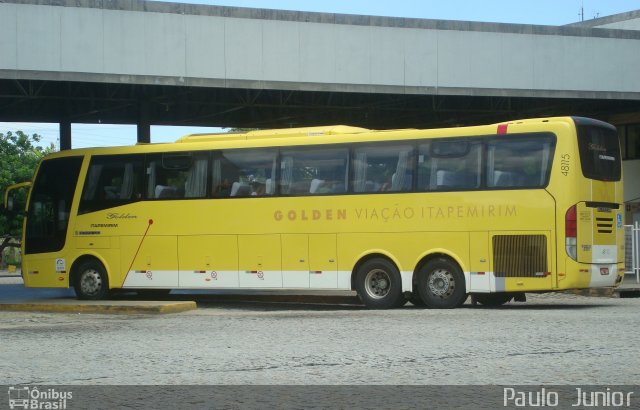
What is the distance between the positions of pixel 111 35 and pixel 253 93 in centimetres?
602

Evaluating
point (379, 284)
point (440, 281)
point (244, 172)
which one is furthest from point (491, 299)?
point (244, 172)

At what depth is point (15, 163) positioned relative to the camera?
68062 millimetres

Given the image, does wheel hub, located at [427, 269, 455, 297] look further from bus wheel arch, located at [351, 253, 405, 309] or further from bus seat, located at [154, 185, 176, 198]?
bus seat, located at [154, 185, 176, 198]

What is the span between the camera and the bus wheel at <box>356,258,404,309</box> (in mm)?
18922

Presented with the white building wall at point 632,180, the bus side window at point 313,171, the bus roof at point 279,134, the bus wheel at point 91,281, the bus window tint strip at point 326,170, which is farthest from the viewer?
the white building wall at point 632,180

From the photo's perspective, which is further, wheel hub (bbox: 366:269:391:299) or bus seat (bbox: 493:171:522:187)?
wheel hub (bbox: 366:269:391:299)

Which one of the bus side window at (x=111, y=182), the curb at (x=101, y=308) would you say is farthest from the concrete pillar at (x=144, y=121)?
the curb at (x=101, y=308)

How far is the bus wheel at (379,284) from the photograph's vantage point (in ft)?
62.1

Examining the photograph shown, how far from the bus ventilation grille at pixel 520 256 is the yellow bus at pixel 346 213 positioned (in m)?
0.02

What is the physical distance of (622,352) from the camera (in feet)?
35.1

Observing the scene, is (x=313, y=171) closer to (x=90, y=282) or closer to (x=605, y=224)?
(x=605, y=224)

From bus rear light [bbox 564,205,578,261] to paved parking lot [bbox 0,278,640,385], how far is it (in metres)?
1.07

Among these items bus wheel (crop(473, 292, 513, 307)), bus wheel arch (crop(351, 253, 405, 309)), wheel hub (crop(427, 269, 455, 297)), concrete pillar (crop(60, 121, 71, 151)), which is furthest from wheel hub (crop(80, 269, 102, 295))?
concrete pillar (crop(60, 121, 71, 151))

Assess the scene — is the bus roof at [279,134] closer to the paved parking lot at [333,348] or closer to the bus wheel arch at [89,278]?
the bus wheel arch at [89,278]
